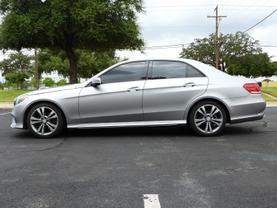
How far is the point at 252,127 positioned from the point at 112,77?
3244 millimetres

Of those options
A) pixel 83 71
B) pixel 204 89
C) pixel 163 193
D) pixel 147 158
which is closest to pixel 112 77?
pixel 204 89

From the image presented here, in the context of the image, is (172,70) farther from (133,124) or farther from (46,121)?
(46,121)

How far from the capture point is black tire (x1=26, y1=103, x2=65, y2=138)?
8469 mm

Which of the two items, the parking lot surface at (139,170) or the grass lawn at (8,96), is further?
the grass lawn at (8,96)

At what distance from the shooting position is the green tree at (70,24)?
88.5ft

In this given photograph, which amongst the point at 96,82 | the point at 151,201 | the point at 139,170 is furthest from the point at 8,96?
the point at 151,201

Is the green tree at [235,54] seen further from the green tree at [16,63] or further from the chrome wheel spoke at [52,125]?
the chrome wheel spoke at [52,125]

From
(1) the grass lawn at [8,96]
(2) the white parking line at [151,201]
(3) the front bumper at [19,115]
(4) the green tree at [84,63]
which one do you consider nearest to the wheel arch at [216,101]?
(3) the front bumper at [19,115]

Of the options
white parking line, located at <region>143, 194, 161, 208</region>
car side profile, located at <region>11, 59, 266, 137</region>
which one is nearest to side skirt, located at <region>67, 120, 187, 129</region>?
car side profile, located at <region>11, 59, 266, 137</region>

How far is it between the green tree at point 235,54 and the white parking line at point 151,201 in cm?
7367

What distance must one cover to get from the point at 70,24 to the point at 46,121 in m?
20.1

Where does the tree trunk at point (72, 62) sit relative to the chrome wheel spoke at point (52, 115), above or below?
above

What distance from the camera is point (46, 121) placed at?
27.9ft

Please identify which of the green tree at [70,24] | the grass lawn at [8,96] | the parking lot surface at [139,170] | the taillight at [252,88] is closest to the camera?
the parking lot surface at [139,170]
